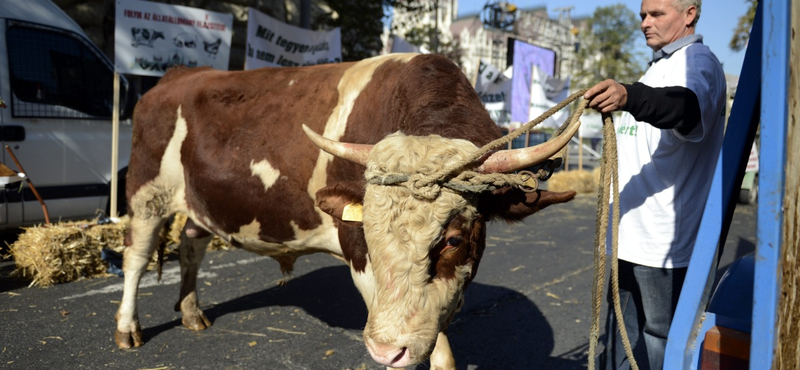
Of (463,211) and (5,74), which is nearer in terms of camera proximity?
(463,211)

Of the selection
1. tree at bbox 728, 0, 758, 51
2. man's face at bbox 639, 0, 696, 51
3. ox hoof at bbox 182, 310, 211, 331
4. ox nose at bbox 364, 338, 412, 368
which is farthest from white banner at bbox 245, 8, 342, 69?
tree at bbox 728, 0, 758, 51

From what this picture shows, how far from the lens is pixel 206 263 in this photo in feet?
19.2

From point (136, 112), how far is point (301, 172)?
5.62 feet

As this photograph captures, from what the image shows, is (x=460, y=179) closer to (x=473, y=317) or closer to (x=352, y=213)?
(x=352, y=213)

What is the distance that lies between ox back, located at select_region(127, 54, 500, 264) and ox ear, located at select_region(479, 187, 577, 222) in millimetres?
273

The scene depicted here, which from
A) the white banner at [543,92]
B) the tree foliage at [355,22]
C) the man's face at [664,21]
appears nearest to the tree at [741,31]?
the white banner at [543,92]

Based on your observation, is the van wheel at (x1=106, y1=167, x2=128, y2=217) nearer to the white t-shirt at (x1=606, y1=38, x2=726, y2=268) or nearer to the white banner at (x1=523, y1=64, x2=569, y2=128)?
the white t-shirt at (x1=606, y1=38, x2=726, y2=268)

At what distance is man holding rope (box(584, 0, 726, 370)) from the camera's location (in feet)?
6.89

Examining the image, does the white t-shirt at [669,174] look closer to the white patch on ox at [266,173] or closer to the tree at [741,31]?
the white patch on ox at [266,173]

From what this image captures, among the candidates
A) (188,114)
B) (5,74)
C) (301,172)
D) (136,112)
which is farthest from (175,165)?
(5,74)

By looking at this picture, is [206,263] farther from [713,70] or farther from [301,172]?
[713,70]

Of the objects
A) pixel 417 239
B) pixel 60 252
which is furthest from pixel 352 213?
pixel 60 252

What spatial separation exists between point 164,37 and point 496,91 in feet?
22.7

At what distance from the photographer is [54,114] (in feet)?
18.8
